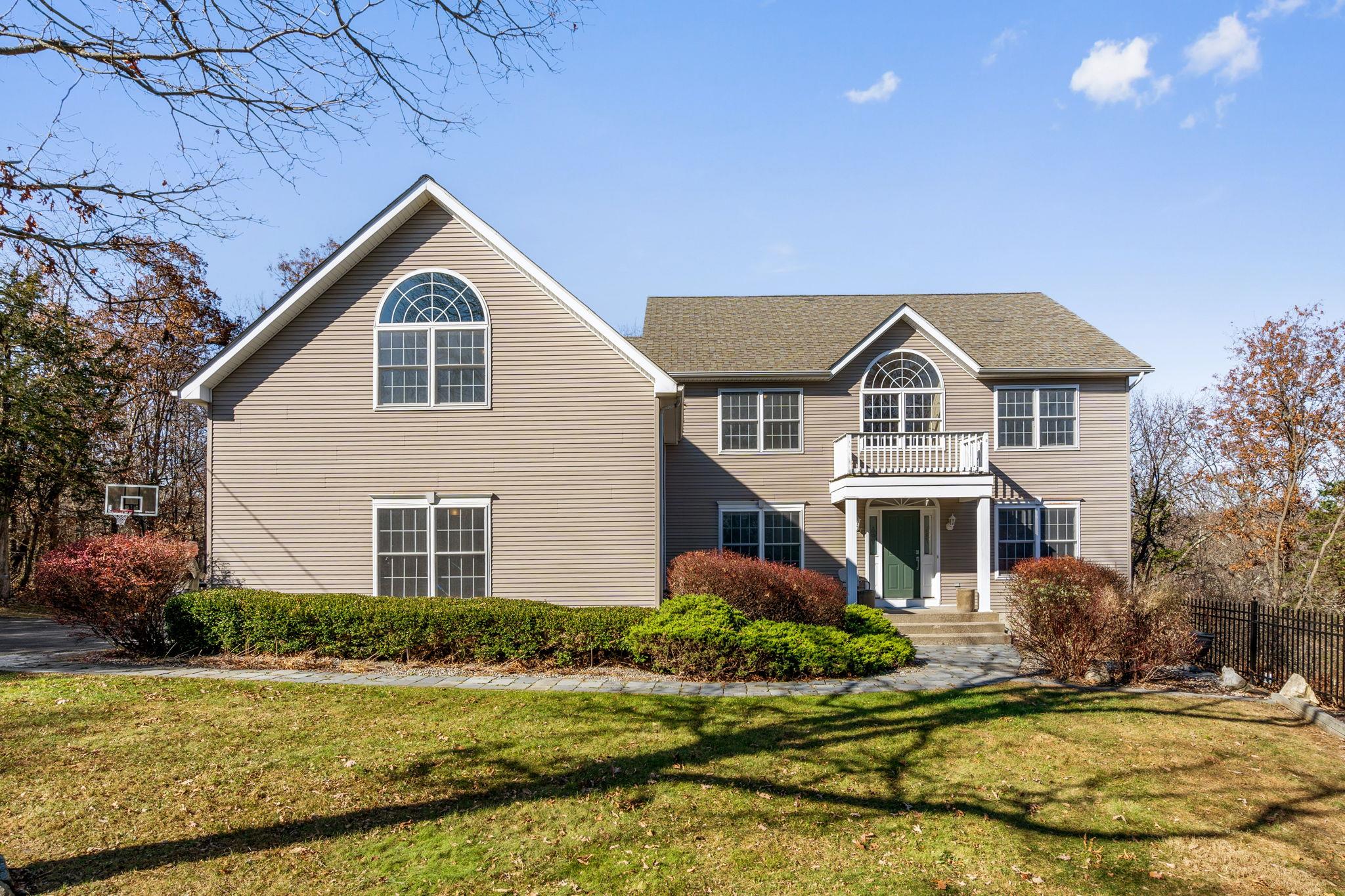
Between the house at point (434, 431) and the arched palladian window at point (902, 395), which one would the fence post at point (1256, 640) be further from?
the house at point (434, 431)

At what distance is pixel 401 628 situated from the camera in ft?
37.8

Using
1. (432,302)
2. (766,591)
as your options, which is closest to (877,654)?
(766,591)

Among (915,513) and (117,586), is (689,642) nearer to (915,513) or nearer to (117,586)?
(117,586)

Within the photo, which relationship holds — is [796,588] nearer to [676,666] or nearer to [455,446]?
[676,666]

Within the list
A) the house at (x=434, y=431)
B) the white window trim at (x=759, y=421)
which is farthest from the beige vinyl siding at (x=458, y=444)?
the white window trim at (x=759, y=421)

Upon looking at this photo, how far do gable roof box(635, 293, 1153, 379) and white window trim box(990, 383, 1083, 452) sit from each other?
485mm

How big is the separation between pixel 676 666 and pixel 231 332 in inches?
987

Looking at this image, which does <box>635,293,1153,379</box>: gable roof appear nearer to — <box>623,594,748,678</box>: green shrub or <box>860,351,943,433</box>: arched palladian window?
<box>860,351,943,433</box>: arched palladian window

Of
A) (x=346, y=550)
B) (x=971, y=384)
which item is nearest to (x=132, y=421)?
(x=346, y=550)

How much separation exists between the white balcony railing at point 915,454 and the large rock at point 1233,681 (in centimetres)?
624

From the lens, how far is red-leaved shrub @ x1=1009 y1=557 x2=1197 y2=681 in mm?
11062

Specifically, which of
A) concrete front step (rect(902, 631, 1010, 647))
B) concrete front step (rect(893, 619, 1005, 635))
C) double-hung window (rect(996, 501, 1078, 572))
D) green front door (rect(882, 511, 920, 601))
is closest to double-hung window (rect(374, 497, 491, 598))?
concrete front step (rect(893, 619, 1005, 635))

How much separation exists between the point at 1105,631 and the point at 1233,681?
7.70 ft

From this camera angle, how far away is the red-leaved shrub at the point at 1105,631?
436 inches
